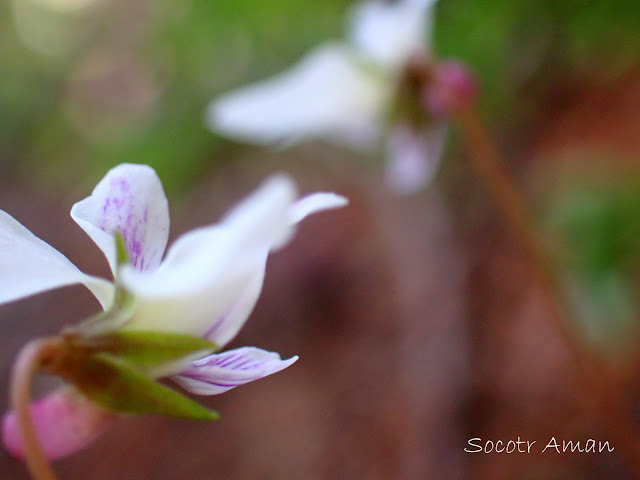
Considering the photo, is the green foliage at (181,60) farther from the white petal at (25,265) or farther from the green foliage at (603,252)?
the white petal at (25,265)

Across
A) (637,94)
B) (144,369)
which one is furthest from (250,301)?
(637,94)

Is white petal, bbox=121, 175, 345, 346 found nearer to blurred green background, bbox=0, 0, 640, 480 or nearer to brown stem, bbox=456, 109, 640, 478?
brown stem, bbox=456, 109, 640, 478

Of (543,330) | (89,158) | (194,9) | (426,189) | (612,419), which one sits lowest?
(543,330)

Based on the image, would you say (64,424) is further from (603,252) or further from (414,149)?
(603,252)

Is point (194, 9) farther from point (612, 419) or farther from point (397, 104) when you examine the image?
point (612, 419)

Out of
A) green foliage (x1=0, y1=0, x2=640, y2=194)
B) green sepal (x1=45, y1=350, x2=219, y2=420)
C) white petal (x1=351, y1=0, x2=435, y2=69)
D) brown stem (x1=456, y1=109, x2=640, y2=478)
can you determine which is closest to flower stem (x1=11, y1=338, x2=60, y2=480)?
green sepal (x1=45, y1=350, x2=219, y2=420)

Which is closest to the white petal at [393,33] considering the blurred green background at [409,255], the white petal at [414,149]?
the white petal at [414,149]
